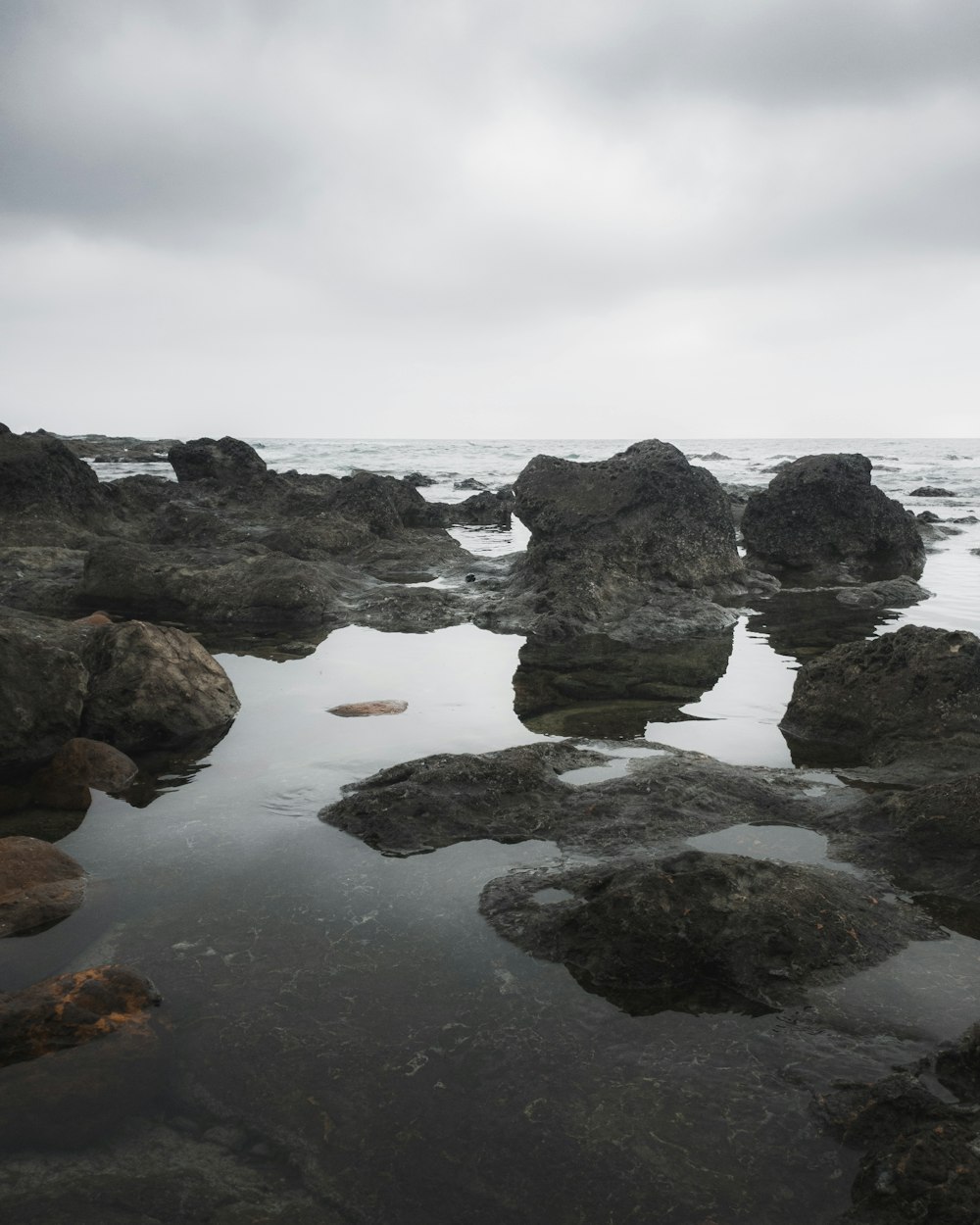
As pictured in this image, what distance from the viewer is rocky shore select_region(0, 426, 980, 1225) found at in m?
3.11

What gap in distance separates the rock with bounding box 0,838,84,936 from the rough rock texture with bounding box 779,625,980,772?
4.65m

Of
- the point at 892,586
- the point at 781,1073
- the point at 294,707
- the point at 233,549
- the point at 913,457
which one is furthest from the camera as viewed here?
the point at 913,457

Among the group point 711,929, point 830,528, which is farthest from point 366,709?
point 830,528

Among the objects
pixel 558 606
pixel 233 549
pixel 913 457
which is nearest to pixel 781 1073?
pixel 558 606

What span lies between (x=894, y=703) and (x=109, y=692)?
5640mm

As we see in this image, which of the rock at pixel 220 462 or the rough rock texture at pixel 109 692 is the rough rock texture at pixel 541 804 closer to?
the rough rock texture at pixel 109 692

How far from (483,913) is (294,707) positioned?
3.77 metres

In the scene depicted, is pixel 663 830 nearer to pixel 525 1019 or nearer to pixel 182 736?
pixel 525 1019

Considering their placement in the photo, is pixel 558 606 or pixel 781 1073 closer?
pixel 781 1073

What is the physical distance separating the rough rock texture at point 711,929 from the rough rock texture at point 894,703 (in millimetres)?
2359

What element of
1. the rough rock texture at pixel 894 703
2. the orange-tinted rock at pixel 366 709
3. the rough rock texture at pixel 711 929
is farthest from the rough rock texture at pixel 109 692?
the rough rock texture at pixel 894 703

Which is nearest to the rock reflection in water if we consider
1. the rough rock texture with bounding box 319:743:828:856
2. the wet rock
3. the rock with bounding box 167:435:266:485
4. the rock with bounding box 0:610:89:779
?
the rough rock texture with bounding box 319:743:828:856

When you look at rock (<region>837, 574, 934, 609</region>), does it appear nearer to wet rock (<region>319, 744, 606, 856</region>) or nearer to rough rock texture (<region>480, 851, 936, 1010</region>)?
wet rock (<region>319, 744, 606, 856</region>)

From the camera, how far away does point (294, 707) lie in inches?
293
